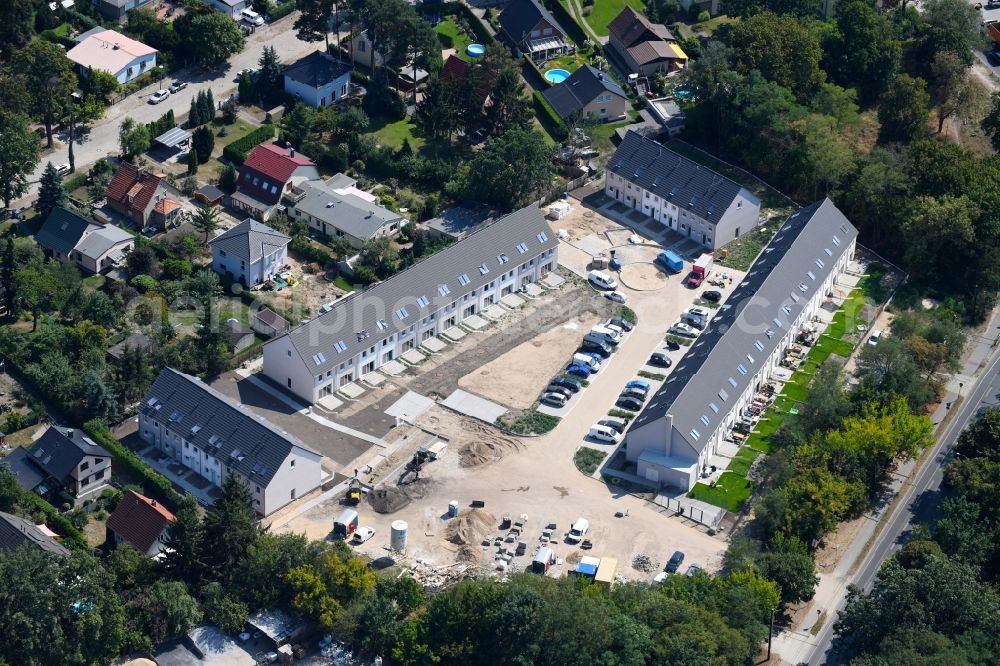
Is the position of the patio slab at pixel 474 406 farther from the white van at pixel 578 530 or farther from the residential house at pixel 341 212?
the residential house at pixel 341 212

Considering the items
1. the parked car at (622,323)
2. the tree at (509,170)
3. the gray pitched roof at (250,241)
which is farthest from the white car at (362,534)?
the tree at (509,170)

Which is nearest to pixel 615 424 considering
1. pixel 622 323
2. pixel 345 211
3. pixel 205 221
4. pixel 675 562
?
pixel 622 323

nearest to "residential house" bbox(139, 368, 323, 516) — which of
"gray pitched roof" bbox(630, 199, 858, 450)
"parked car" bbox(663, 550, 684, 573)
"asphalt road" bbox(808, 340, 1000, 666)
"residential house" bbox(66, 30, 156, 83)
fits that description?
"gray pitched roof" bbox(630, 199, 858, 450)

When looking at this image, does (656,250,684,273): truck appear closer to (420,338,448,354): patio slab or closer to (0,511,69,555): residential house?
(420,338,448,354): patio slab

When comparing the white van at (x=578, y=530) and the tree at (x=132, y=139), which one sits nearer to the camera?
the white van at (x=578, y=530)

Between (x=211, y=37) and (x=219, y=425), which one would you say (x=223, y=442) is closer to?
(x=219, y=425)
